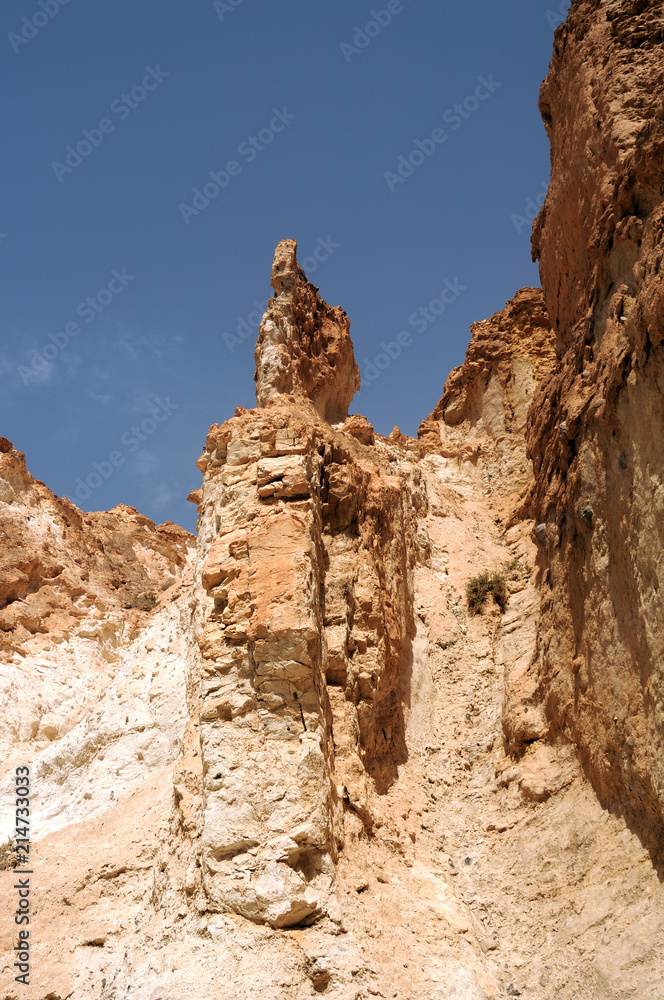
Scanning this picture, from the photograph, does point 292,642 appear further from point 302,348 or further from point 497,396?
point 497,396

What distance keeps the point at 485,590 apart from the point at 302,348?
7629 mm

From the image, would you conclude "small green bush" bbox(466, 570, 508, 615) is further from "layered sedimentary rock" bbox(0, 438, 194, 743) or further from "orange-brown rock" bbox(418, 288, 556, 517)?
"layered sedimentary rock" bbox(0, 438, 194, 743)

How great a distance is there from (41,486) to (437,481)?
1384 cm

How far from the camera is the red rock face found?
56.8ft

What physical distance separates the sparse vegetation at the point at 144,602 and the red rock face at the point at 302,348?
971 cm

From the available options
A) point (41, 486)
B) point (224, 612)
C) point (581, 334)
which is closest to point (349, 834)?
point (224, 612)

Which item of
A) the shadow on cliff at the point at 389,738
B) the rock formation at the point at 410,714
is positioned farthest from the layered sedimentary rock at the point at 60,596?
the shadow on cliff at the point at 389,738

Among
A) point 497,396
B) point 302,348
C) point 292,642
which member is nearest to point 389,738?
point 292,642

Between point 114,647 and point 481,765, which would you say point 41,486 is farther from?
point 481,765

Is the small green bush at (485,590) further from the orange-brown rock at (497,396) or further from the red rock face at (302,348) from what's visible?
the red rock face at (302,348)

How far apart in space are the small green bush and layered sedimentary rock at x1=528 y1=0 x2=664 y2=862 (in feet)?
3.97

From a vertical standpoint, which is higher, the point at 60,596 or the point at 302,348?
the point at 302,348

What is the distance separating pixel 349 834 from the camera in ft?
32.1

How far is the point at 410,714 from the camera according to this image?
12281 mm
